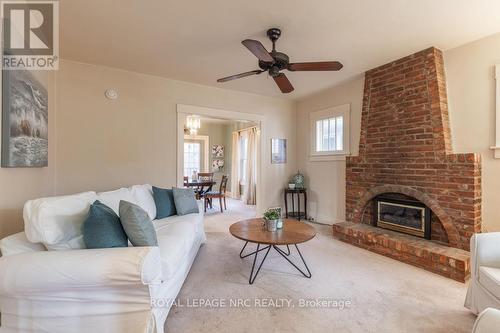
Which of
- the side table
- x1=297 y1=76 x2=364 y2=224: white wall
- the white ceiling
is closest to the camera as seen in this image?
the white ceiling

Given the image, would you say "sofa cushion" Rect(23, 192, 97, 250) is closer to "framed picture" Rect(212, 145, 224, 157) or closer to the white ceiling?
the white ceiling

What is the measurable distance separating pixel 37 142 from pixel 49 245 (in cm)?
130

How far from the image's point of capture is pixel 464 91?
273cm

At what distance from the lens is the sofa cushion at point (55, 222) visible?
1.51 meters

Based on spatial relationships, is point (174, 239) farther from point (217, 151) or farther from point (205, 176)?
point (217, 151)

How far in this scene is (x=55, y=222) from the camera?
157 centimetres

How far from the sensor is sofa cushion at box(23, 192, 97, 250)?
1.51m

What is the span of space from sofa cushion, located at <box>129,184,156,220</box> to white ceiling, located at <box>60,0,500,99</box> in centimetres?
169

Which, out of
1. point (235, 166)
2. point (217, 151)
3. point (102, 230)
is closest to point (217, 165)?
point (217, 151)

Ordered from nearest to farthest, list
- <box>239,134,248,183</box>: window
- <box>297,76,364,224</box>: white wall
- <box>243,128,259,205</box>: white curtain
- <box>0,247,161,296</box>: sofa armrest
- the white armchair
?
→ <box>0,247,161,296</box>: sofa armrest
the white armchair
<box>297,76,364,224</box>: white wall
<box>243,128,259,205</box>: white curtain
<box>239,134,248,183</box>: window

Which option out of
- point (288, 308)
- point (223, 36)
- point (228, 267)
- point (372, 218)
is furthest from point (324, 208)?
point (223, 36)

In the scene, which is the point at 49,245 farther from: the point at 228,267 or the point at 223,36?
the point at 223,36

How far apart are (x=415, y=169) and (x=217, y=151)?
5.82 meters

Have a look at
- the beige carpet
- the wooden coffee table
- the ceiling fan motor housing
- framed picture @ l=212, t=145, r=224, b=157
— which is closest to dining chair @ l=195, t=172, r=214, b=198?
framed picture @ l=212, t=145, r=224, b=157
